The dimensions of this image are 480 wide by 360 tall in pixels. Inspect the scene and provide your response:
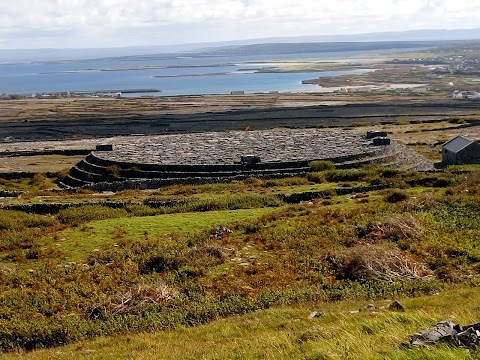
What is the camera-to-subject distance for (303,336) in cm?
1031

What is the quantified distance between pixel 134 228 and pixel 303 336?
12.4 m

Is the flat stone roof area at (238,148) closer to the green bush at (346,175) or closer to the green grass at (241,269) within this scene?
the green bush at (346,175)

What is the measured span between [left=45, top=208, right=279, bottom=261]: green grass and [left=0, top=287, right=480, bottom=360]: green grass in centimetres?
677

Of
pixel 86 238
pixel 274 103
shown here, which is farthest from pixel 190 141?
pixel 274 103

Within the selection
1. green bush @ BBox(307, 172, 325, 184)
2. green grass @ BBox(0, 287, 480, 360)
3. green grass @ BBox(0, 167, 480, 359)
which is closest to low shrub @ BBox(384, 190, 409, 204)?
green grass @ BBox(0, 167, 480, 359)

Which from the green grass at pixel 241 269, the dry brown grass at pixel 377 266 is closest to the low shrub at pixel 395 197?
the green grass at pixel 241 269

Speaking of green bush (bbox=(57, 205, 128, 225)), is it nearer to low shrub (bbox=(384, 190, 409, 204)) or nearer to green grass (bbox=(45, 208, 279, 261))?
green grass (bbox=(45, 208, 279, 261))

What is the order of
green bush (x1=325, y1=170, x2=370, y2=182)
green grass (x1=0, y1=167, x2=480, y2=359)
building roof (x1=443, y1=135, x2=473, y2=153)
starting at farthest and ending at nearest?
building roof (x1=443, y1=135, x2=473, y2=153)
green bush (x1=325, y1=170, x2=370, y2=182)
green grass (x1=0, y1=167, x2=480, y2=359)

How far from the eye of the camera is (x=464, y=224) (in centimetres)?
1912

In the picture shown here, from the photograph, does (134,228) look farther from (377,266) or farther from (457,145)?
(457,145)

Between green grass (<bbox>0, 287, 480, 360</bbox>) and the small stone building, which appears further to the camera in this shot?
the small stone building

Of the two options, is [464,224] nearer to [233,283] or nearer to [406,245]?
[406,245]

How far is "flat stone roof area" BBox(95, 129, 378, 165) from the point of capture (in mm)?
37125

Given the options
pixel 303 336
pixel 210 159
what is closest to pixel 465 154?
pixel 210 159
